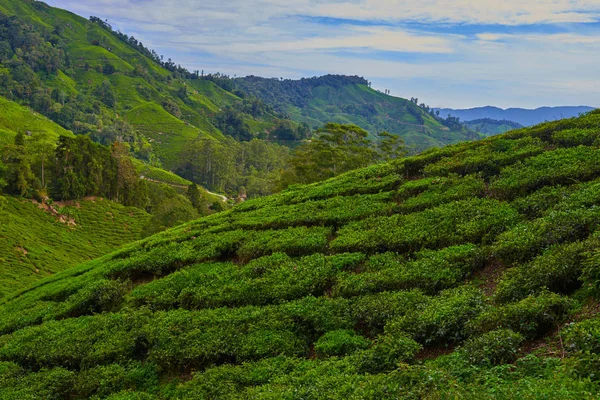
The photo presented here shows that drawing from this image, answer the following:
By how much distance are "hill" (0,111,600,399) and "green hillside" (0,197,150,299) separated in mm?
26216

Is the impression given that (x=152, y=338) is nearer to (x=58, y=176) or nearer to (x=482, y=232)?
(x=482, y=232)

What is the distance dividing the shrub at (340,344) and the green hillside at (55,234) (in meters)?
36.2

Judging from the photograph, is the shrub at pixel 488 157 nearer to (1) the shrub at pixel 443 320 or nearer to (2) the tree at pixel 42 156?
(1) the shrub at pixel 443 320

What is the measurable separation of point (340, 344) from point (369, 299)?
6.44 ft

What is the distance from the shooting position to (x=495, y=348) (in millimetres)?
8664

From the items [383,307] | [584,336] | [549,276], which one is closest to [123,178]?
[383,307]

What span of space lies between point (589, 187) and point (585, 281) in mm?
6158

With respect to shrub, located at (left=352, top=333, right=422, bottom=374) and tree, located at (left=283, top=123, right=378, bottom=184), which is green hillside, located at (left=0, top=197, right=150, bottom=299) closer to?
tree, located at (left=283, top=123, right=378, bottom=184)

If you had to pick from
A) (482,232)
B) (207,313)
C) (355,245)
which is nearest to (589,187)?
(482,232)

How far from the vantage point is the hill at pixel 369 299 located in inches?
352

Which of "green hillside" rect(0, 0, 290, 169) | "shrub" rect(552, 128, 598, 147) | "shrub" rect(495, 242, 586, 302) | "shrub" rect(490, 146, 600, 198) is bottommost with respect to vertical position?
"shrub" rect(495, 242, 586, 302)

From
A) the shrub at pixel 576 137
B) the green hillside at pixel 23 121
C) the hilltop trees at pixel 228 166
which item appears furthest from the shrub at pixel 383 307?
the green hillside at pixel 23 121

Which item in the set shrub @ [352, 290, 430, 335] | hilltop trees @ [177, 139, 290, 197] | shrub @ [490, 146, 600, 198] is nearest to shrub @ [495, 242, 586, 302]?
shrub @ [352, 290, 430, 335]

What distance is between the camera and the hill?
8.94 m
